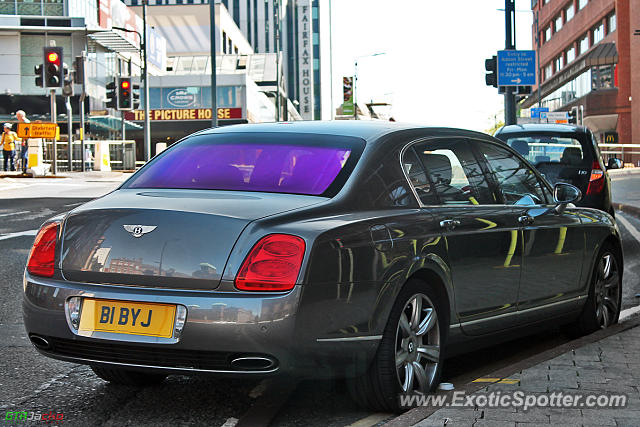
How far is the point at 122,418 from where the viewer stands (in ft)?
14.1

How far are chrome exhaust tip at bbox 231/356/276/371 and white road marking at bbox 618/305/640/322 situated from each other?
4.05 metres

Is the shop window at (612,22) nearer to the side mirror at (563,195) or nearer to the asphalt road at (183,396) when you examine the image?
the side mirror at (563,195)

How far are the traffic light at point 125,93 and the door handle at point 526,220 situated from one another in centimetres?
3018

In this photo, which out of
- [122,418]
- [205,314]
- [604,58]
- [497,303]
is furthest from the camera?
[604,58]

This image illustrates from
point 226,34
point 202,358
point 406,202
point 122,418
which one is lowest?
point 122,418

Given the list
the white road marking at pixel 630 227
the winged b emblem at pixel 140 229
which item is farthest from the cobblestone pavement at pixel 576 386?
the white road marking at pixel 630 227

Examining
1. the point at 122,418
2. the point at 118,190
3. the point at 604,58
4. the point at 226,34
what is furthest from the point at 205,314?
the point at 226,34

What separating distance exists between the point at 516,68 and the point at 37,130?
16278 mm

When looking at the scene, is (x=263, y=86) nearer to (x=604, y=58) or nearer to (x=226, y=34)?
(x=226, y=34)

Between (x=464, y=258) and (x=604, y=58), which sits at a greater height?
(x=604, y=58)

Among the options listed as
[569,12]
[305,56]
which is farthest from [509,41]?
[305,56]

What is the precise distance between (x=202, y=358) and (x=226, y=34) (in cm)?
9281

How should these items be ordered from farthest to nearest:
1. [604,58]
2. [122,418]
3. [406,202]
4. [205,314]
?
[604,58], [406,202], [122,418], [205,314]

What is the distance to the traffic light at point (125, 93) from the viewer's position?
34.4 metres
